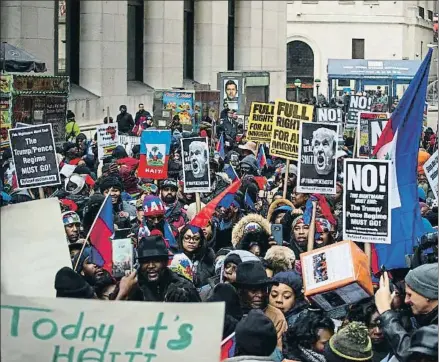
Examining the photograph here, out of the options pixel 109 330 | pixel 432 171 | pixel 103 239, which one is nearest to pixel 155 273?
pixel 103 239

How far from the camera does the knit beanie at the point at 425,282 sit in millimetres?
5590

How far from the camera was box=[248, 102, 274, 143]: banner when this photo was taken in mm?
16531

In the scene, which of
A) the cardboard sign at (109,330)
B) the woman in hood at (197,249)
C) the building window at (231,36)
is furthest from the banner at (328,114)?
the building window at (231,36)

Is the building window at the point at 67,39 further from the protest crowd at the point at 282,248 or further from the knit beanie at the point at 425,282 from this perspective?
the knit beanie at the point at 425,282

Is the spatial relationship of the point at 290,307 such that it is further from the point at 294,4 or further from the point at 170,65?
the point at 294,4

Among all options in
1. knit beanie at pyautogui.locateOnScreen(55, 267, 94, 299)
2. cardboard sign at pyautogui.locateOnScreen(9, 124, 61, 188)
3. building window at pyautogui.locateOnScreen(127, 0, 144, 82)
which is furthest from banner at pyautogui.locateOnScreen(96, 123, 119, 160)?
building window at pyautogui.locateOnScreen(127, 0, 144, 82)

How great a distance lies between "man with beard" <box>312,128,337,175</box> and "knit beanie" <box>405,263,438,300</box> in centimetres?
473

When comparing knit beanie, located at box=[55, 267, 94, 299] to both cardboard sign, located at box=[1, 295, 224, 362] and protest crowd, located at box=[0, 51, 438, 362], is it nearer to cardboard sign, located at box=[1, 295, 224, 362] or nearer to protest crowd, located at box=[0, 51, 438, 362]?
protest crowd, located at box=[0, 51, 438, 362]

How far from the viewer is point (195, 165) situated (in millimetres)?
11617

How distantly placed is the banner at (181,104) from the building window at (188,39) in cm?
1068

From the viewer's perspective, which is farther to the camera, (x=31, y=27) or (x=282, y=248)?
(x=31, y=27)

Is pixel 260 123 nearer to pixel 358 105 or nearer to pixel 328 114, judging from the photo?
pixel 328 114

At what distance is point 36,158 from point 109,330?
607 cm

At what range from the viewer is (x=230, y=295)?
20.9 ft
